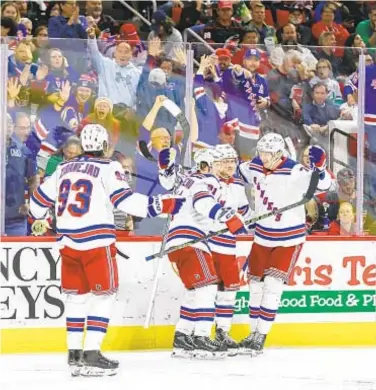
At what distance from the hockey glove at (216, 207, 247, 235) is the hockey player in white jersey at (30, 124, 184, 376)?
28 centimetres

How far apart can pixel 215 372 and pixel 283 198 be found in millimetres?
1258

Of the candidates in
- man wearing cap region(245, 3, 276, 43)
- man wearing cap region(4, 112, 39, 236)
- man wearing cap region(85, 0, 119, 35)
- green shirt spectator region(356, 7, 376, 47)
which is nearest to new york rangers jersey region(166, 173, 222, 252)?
man wearing cap region(4, 112, 39, 236)

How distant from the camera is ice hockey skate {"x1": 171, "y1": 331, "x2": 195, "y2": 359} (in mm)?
7387

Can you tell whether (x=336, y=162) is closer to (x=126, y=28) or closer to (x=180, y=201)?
(x=180, y=201)

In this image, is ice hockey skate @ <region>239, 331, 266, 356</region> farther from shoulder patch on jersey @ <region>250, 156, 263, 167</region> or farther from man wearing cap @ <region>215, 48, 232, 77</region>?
man wearing cap @ <region>215, 48, 232, 77</region>

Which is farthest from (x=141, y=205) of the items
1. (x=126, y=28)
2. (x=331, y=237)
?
(x=126, y=28)

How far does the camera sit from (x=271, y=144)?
24.7ft

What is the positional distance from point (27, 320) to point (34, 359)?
1.05 ft

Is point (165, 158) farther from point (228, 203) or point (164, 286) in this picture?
point (164, 286)

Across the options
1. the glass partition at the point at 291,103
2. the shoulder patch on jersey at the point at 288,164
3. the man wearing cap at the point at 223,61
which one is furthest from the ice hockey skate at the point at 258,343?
the man wearing cap at the point at 223,61

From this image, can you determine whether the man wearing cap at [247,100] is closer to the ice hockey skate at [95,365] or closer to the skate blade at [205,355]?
the skate blade at [205,355]

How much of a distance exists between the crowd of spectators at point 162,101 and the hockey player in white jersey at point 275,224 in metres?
0.38

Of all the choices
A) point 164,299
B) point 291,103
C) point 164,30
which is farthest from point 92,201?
point 164,30

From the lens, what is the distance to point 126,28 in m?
10.2
